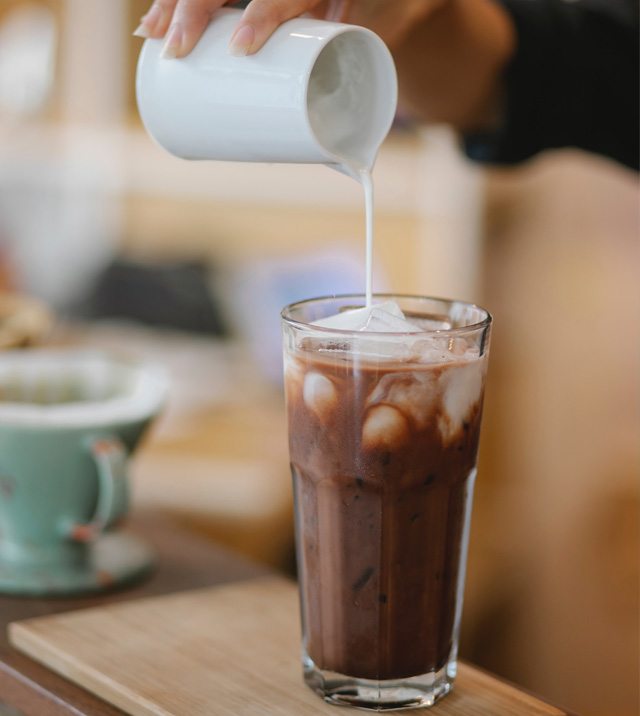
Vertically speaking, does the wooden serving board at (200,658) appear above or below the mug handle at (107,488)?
below

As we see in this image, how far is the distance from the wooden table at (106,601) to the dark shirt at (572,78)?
66 cm

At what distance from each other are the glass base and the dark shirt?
0.79 metres

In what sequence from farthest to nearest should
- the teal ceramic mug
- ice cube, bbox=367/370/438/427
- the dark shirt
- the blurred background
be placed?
1. the blurred background
2. the dark shirt
3. the teal ceramic mug
4. ice cube, bbox=367/370/438/427

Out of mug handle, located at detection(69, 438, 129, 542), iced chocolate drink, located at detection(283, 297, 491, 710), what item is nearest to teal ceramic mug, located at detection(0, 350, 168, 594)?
mug handle, located at detection(69, 438, 129, 542)

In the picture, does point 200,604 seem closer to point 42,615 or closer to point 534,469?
point 42,615

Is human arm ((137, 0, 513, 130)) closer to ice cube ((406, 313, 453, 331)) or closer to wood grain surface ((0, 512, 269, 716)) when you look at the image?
ice cube ((406, 313, 453, 331))

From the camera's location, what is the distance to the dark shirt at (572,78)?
3.94 ft

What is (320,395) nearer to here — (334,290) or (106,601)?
(106,601)

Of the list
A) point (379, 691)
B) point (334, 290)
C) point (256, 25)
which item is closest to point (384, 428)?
point (379, 691)

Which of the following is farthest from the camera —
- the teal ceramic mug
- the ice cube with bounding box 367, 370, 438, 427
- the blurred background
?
the blurred background

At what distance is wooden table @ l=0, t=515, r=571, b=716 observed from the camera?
0.69 meters

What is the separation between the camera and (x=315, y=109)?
2.33 feet

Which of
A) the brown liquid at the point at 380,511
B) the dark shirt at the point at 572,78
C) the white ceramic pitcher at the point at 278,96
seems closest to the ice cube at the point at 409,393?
the brown liquid at the point at 380,511

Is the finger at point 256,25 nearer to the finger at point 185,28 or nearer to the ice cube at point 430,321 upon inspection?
the finger at point 185,28
